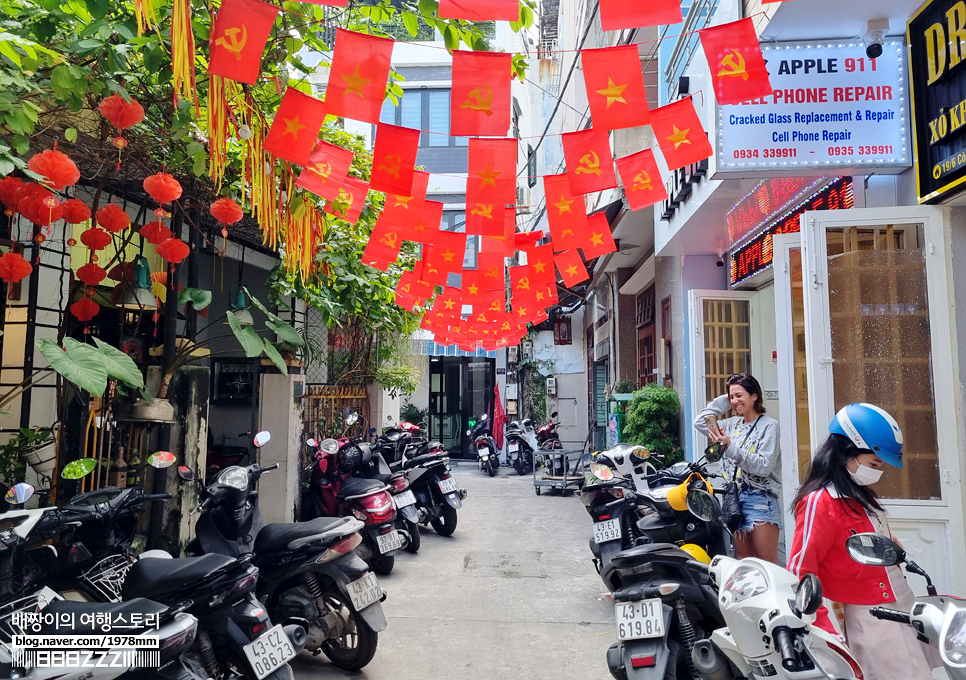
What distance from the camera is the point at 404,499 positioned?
661 cm

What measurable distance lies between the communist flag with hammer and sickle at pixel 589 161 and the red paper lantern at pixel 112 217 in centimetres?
273

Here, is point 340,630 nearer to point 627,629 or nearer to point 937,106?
point 627,629

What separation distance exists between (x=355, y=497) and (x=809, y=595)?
480 centimetres

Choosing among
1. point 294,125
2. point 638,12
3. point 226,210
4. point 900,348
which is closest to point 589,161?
point 638,12

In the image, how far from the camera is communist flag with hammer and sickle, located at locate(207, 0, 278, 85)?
278 cm

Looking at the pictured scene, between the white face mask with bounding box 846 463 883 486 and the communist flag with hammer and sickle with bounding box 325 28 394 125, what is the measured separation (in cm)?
258

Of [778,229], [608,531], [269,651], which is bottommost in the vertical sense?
[269,651]

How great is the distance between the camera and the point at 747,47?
2.96 m

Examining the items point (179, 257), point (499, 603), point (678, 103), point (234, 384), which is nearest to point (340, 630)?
point (499, 603)

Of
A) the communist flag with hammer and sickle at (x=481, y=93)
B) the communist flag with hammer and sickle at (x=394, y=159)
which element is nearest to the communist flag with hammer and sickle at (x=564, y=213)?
the communist flag with hammer and sickle at (x=394, y=159)

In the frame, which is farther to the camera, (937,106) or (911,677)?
(937,106)

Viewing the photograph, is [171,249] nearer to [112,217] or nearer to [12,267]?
[112,217]

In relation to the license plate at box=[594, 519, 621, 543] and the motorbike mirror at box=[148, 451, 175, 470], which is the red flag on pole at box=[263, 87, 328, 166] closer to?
the motorbike mirror at box=[148, 451, 175, 470]

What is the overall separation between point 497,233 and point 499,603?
2865 millimetres
